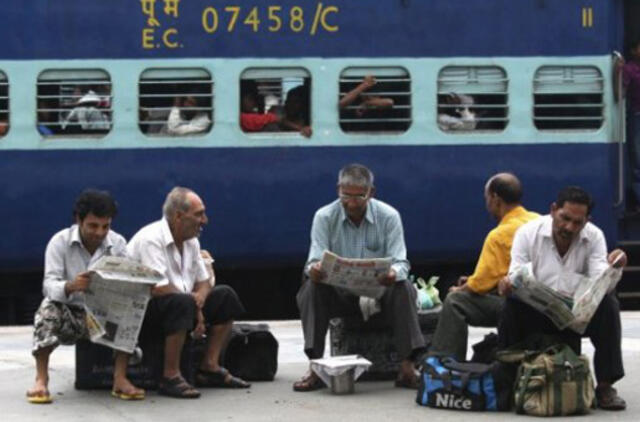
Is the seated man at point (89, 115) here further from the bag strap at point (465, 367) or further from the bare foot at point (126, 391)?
the bag strap at point (465, 367)

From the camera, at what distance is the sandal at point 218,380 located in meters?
9.09

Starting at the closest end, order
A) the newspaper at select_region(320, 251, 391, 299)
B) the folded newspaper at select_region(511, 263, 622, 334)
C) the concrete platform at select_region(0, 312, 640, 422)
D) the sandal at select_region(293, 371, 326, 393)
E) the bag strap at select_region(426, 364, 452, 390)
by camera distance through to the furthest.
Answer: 1. the folded newspaper at select_region(511, 263, 622, 334)
2. the concrete platform at select_region(0, 312, 640, 422)
3. the bag strap at select_region(426, 364, 452, 390)
4. the newspaper at select_region(320, 251, 391, 299)
5. the sandal at select_region(293, 371, 326, 393)

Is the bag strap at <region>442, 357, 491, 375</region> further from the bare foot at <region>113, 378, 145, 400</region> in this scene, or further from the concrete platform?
the bare foot at <region>113, 378, 145, 400</region>

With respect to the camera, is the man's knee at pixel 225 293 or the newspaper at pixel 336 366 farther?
the man's knee at pixel 225 293

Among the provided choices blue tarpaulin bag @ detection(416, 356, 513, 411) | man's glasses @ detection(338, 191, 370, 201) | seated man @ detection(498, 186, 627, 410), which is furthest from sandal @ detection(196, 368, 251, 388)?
seated man @ detection(498, 186, 627, 410)

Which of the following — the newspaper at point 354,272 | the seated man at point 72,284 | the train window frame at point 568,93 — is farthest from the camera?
the train window frame at point 568,93

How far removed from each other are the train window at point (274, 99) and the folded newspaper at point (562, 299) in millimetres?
5352

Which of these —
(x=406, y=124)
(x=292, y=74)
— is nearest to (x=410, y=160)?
(x=406, y=124)

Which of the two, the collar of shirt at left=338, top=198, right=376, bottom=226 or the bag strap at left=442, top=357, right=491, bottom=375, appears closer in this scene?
the bag strap at left=442, top=357, right=491, bottom=375

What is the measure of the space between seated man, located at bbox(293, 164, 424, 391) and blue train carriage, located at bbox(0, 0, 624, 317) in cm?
420

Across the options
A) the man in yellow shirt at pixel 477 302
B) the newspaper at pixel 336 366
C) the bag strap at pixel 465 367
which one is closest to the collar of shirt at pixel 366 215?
the man in yellow shirt at pixel 477 302

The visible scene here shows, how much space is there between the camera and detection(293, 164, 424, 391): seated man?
8930mm

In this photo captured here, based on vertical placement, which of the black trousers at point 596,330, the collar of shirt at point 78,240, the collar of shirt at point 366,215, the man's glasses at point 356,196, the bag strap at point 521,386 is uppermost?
the man's glasses at point 356,196

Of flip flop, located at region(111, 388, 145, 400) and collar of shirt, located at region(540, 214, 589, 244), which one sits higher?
collar of shirt, located at region(540, 214, 589, 244)
